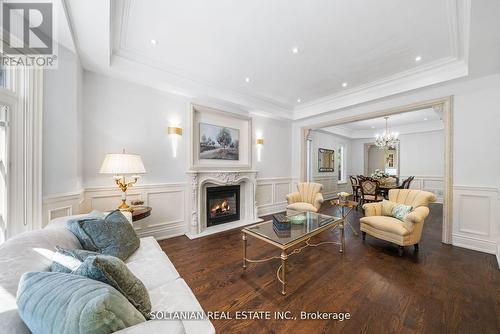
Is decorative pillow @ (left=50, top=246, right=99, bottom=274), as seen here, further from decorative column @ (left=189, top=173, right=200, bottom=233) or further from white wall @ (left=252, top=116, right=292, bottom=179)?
white wall @ (left=252, top=116, right=292, bottom=179)

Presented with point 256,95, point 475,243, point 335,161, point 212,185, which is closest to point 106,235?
point 212,185

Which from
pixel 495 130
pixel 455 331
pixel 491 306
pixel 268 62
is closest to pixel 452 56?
pixel 495 130

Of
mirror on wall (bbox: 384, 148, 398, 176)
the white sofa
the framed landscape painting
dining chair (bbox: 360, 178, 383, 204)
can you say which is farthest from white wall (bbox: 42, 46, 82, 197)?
mirror on wall (bbox: 384, 148, 398, 176)

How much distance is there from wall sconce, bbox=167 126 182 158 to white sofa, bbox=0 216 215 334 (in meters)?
1.89

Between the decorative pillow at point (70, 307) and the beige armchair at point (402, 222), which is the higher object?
the decorative pillow at point (70, 307)

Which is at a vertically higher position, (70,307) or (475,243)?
(70,307)

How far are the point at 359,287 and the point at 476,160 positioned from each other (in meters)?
2.81

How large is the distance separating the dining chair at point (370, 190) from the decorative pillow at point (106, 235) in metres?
5.24

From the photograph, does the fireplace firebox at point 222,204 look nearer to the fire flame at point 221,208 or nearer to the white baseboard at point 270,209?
the fire flame at point 221,208

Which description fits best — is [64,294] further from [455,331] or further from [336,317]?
[455,331]

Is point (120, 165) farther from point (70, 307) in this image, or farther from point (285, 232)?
point (285, 232)

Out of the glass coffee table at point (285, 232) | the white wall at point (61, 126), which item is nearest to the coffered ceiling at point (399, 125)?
the glass coffee table at point (285, 232)

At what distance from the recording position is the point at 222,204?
159 inches

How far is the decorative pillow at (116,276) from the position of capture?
82 centimetres
